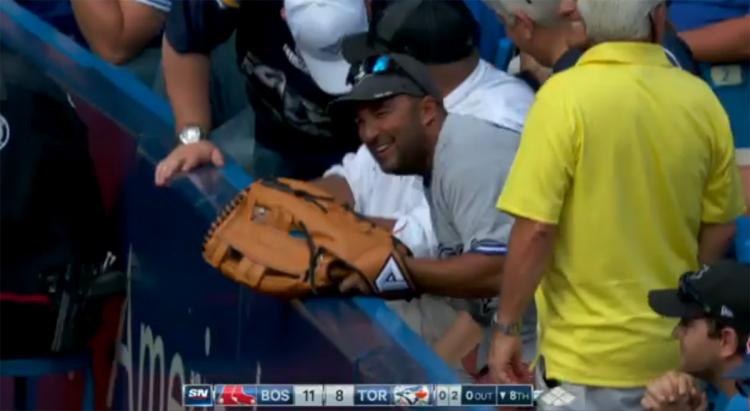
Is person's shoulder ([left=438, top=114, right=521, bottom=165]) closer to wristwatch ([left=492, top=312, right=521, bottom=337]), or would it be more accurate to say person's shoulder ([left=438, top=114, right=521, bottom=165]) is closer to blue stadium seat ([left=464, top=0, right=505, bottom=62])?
wristwatch ([left=492, top=312, right=521, bottom=337])

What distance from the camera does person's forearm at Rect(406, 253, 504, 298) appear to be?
4215mm

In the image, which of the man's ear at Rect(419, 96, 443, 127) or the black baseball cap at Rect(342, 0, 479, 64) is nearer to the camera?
the man's ear at Rect(419, 96, 443, 127)

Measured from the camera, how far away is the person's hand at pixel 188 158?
16.9ft

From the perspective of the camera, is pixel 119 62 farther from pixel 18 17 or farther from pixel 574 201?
pixel 574 201

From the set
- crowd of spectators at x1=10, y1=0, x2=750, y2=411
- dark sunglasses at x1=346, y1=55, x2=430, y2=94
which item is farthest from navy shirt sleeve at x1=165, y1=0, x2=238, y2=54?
dark sunglasses at x1=346, y1=55, x2=430, y2=94

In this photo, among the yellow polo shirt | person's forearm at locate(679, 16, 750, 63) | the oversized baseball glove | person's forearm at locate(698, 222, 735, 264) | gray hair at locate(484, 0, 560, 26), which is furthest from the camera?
person's forearm at locate(679, 16, 750, 63)

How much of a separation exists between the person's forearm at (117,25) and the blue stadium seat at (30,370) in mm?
885

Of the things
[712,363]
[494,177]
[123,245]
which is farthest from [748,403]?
[123,245]

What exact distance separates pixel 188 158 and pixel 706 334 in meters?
1.97

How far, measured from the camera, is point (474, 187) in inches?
166

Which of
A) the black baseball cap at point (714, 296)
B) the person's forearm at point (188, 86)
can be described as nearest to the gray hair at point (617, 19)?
the black baseball cap at point (714, 296)

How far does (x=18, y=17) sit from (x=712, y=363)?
10.3 ft

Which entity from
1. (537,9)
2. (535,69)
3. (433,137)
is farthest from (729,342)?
(535,69)

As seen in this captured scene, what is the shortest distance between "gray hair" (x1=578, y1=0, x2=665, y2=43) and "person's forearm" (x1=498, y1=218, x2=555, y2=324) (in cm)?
39
